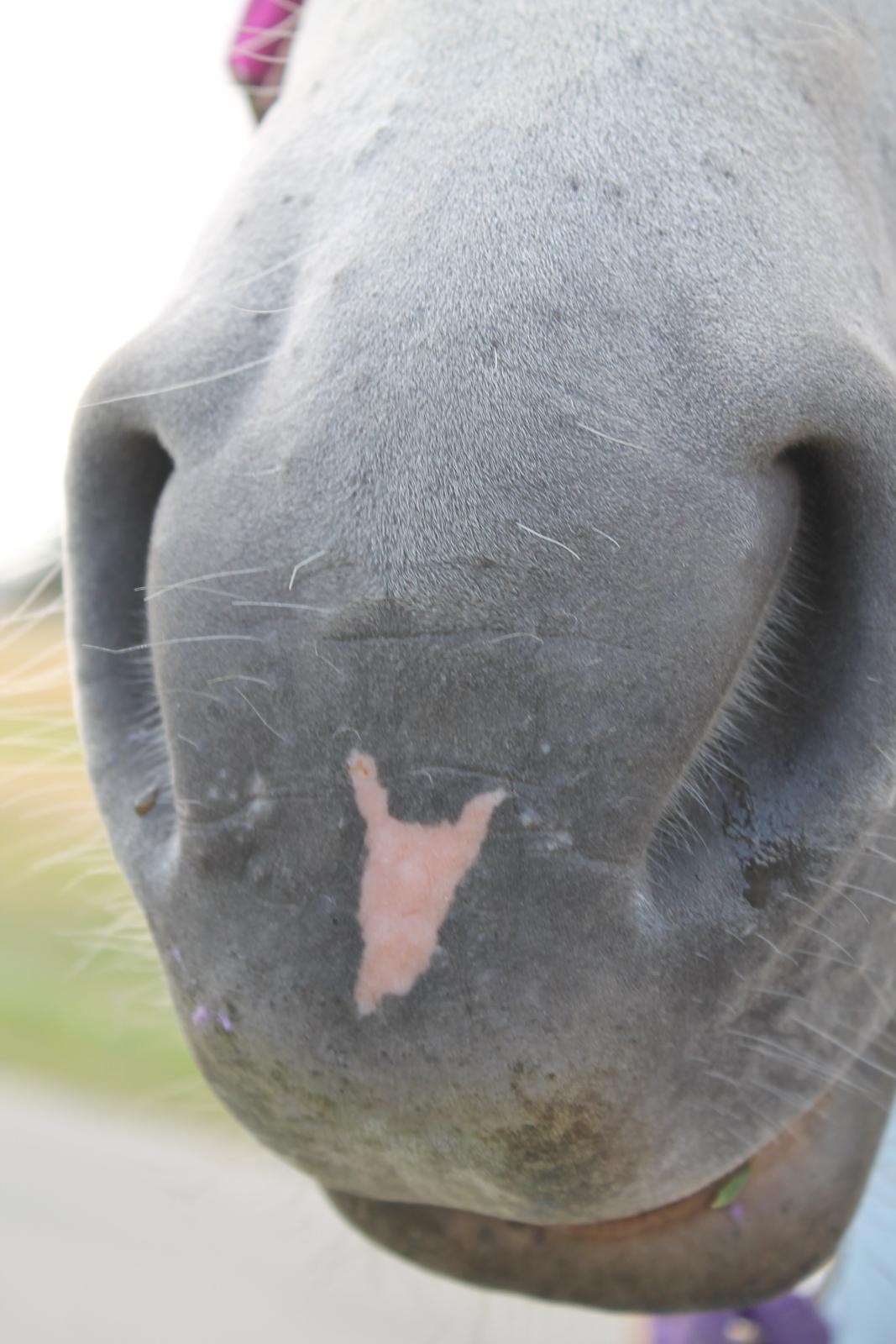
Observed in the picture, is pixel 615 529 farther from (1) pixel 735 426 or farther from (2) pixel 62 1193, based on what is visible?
(2) pixel 62 1193

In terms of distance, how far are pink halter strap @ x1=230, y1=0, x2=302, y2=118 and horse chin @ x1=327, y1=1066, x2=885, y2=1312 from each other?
1.25m

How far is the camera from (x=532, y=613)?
0.71 meters

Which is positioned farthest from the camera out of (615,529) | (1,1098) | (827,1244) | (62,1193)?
(1,1098)

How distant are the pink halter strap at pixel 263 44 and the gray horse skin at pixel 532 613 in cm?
52

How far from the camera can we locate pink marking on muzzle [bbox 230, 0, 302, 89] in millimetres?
1369

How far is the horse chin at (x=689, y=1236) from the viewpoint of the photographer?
1061mm

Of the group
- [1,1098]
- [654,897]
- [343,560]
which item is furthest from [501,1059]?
[1,1098]

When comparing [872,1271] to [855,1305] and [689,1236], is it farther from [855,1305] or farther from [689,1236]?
[689,1236]

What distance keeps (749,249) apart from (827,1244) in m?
0.91

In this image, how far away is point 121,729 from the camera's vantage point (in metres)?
1.00

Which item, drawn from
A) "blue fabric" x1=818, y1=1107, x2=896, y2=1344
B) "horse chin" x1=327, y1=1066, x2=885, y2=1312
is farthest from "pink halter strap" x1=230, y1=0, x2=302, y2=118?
"blue fabric" x1=818, y1=1107, x2=896, y2=1344

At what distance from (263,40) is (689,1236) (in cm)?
137

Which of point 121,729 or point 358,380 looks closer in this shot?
point 358,380

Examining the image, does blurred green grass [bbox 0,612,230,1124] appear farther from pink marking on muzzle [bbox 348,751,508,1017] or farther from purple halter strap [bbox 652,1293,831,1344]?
purple halter strap [bbox 652,1293,831,1344]
